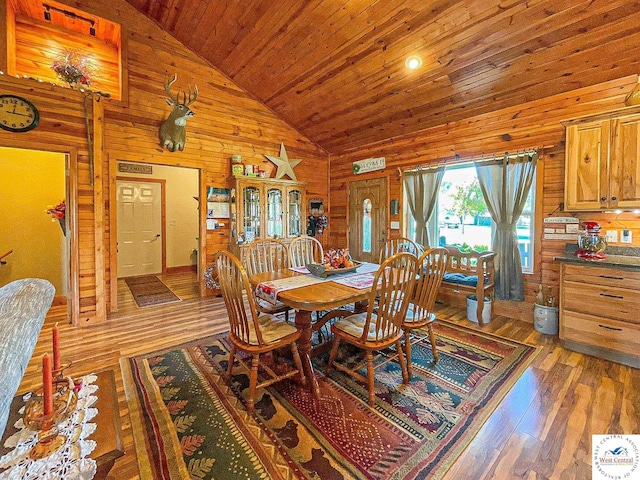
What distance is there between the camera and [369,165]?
515 centimetres

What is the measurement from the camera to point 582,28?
2.52m

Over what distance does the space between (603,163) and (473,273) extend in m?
1.59

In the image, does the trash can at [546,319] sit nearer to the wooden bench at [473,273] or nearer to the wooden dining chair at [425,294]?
the wooden bench at [473,273]

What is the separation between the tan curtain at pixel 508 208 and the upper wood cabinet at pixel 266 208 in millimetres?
2986

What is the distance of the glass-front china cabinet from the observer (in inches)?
180

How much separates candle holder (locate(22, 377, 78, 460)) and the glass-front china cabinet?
137 inches

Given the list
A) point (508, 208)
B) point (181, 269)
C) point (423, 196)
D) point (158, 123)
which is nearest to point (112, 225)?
point (158, 123)

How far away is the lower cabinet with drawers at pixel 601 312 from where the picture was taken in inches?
95.3

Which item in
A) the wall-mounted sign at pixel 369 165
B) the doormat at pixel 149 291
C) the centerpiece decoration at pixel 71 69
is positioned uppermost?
the centerpiece decoration at pixel 71 69

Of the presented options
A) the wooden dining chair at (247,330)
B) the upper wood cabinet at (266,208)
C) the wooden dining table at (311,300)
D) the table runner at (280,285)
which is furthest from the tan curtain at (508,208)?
the upper wood cabinet at (266,208)

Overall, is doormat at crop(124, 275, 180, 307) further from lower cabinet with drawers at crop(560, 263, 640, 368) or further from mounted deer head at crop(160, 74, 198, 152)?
lower cabinet with drawers at crop(560, 263, 640, 368)

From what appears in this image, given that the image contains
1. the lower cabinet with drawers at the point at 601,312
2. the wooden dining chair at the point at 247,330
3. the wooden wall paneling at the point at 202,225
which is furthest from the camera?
the wooden wall paneling at the point at 202,225

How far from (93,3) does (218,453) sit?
5098 mm

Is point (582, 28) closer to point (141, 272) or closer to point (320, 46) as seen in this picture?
point (320, 46)
